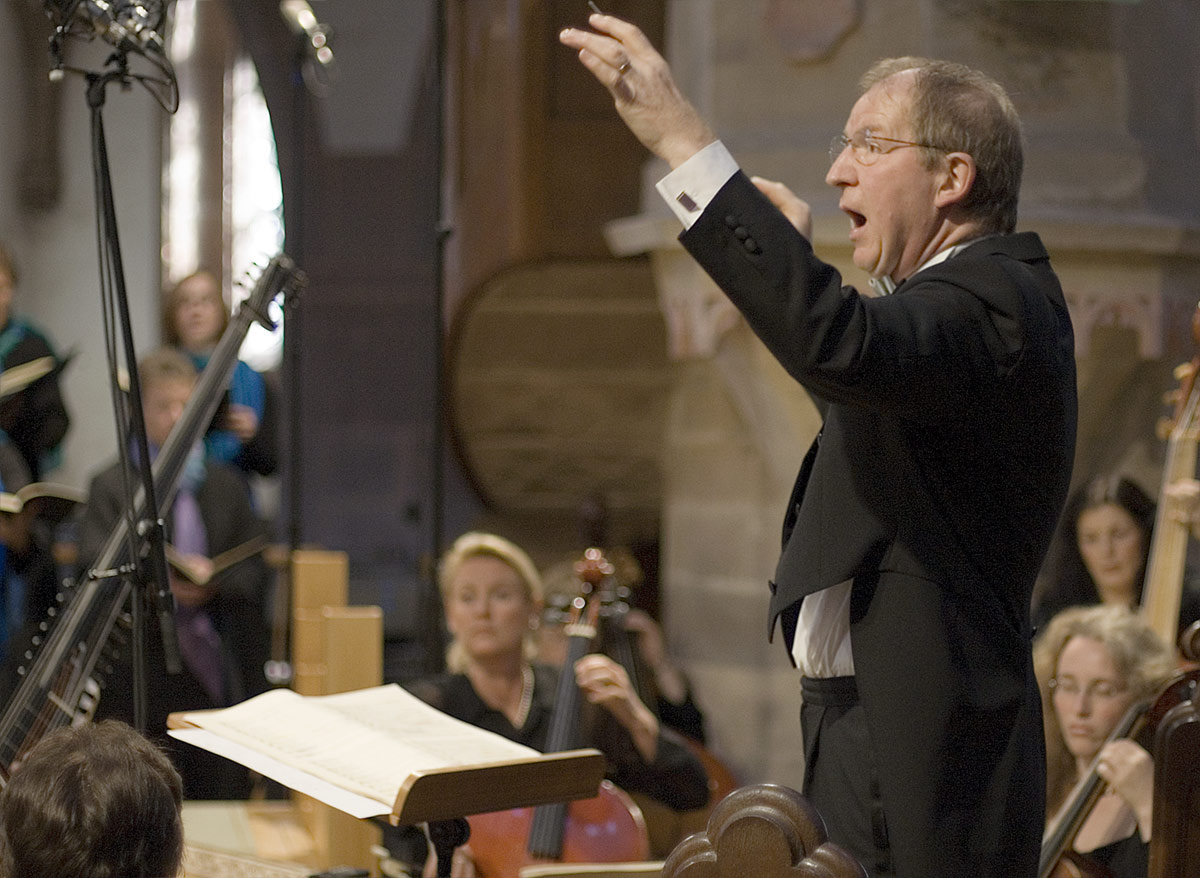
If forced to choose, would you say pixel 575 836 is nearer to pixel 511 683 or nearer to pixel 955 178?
pixel 511 683

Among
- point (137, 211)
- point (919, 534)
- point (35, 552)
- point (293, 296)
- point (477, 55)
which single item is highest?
point (477, 55)

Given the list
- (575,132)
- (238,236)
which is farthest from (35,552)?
(238,236)

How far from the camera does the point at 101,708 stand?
13.1ft

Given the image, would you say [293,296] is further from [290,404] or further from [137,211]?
[137,211]

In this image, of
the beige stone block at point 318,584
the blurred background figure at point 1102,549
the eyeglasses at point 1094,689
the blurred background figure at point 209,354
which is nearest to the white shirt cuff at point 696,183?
the eyeglasses at point 1094,689

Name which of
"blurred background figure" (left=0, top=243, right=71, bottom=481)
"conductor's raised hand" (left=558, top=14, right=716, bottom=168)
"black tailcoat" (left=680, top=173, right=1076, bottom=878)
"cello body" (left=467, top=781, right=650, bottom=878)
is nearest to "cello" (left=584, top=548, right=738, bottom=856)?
"cello body" (left=467, top=781, right=650, bottom=878)

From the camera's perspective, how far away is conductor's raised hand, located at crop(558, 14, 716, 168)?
1.67 m

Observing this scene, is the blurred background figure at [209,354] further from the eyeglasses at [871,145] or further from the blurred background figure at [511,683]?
the eyeglasses at [871,145]

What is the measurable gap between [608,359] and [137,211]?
2140mm

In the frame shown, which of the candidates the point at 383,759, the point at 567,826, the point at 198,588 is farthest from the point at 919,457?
the point at 198,588

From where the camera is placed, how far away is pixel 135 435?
7.66 feet

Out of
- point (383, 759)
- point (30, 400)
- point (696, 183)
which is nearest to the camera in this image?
point (696, 183)

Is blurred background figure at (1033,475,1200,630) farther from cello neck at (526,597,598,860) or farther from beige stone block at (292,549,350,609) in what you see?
beige stone block at (292,549,350,609)

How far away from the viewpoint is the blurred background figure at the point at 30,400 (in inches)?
184
